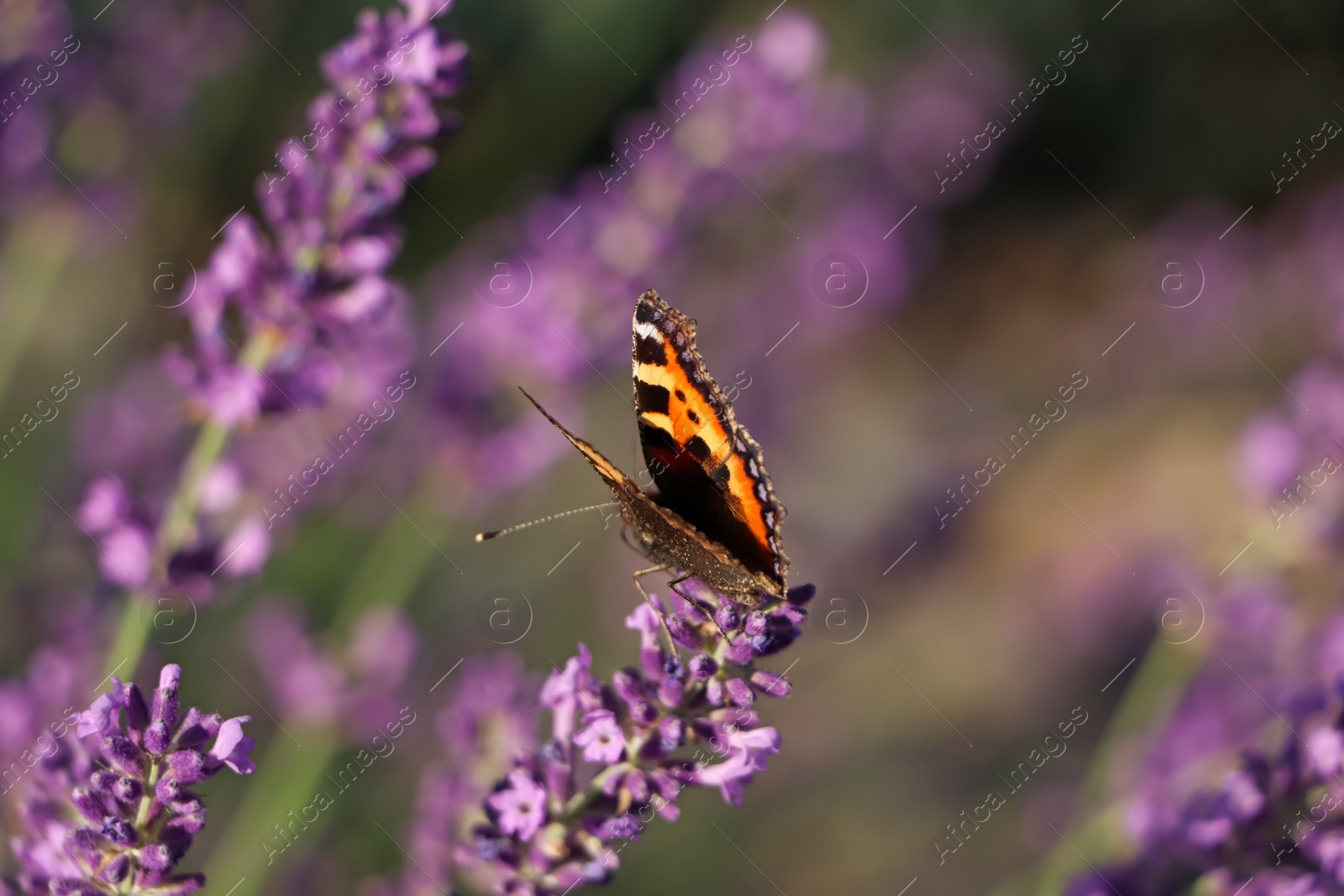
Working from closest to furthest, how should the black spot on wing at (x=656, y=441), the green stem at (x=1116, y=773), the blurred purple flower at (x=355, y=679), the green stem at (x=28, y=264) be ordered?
the black spot on wing at (x=656, y=441), the green stem at (x=1116, y=773), the blurred purple flower at (x=355, y=679), the green stem at (x=28, y=264)

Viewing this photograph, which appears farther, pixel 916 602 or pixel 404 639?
pixel 916 602

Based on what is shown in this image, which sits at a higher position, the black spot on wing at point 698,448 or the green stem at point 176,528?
the green stem at point 176,528

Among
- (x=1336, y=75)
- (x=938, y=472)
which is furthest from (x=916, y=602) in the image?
(x=1336, y=75)

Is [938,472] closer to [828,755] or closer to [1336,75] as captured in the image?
[828,755]

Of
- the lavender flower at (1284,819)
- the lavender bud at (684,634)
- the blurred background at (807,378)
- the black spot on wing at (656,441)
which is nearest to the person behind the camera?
the lavender bud at (684,634)

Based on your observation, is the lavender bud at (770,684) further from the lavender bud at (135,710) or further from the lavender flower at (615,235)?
the lavender flower at (615,235)

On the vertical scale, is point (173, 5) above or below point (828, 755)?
above

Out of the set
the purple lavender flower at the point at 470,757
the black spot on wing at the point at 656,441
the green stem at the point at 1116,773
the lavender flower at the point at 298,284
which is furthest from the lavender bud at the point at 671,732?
the green stem at the point at 1116,773

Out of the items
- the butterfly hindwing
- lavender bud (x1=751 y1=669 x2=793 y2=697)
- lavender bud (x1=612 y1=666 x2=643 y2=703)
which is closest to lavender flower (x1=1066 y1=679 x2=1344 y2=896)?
lavender bud (x1=751 y1=669 x2=793 y2=697)
